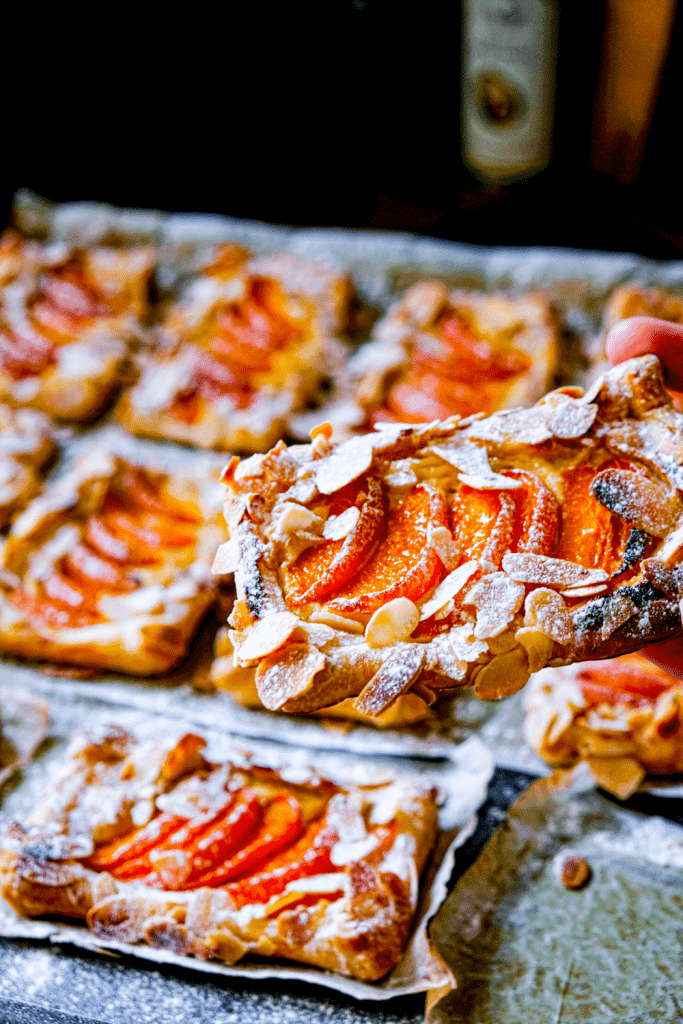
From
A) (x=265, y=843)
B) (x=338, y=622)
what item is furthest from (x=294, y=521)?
(x=265, y=843)

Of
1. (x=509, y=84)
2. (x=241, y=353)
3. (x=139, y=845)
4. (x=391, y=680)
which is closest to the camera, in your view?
(x=391, y=680)

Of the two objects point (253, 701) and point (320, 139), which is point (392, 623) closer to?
point (253, 701)

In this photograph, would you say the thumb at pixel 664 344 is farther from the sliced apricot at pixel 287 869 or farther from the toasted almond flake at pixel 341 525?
the sliced apricot at pixel 287 869

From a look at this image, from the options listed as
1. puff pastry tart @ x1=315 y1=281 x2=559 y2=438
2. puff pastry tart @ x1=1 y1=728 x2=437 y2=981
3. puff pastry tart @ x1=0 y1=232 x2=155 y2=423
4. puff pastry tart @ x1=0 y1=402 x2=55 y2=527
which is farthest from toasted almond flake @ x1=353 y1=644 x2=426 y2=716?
puff pastry tart @ x1=0 y1=232 x2=155 y2=423

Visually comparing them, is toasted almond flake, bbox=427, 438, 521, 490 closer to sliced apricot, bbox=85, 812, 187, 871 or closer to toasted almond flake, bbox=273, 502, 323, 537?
toasted almond flake, bbox=273, 502, 323, 537

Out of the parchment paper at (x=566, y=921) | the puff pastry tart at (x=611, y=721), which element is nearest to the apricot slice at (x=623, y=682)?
the puff pastry tart at (x=611, y=721)

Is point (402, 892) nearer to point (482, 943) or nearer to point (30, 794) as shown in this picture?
point (482, 943)
